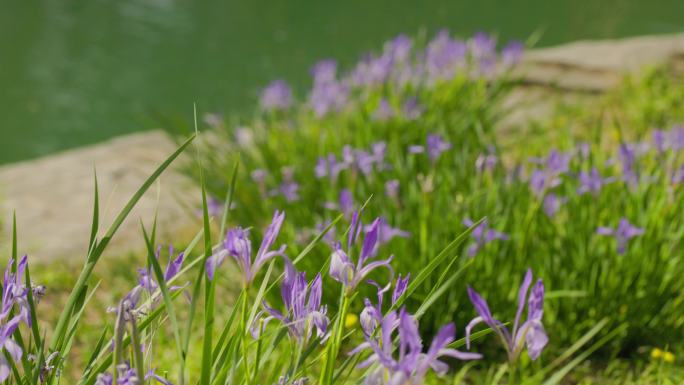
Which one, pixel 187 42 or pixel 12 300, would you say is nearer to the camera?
pixel 12 300

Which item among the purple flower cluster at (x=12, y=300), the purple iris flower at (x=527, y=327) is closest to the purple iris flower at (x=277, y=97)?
the purple flower cluster at (x=12, y=300)

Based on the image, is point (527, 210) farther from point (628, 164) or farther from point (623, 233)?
point (623, 233)

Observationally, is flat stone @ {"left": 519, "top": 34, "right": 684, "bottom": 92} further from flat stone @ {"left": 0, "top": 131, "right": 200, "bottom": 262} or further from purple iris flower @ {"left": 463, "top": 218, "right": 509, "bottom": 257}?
purple iris flower @ {"left": 463, "top": 218, "right": 509, "bottom": 257}

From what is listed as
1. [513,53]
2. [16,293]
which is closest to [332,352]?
[16,293]

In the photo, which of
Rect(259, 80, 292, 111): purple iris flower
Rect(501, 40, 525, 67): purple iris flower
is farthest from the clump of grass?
Rect(501, 40, 525, 67): purple iris flower

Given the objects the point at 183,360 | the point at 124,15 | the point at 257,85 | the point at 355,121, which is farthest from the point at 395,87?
the point at 124,15

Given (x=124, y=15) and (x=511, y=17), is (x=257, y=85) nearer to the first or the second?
(x=124, y=15)
